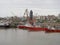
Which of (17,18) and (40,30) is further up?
(17,18)

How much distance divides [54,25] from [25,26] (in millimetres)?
1636

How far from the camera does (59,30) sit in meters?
9.49

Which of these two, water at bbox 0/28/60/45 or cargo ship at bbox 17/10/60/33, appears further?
cargo ship at bbox 17/10/60/33

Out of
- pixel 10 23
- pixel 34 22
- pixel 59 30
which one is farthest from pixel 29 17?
pixel 59 30

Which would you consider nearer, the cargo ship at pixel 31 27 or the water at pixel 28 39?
the water at pixel 28 39

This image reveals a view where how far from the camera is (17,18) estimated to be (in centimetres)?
953

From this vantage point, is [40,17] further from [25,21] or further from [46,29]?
[25,21]

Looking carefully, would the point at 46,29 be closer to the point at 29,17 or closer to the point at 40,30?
the point at 40,30

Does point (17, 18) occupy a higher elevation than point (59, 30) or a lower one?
higher

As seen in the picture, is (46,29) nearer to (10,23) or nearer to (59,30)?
(59,30)

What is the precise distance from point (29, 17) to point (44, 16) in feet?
3.53

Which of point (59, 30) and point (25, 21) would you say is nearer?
point (59, 30)

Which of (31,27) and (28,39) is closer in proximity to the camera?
(28,39)

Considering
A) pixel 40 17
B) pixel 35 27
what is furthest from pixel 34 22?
pixel 40 17
